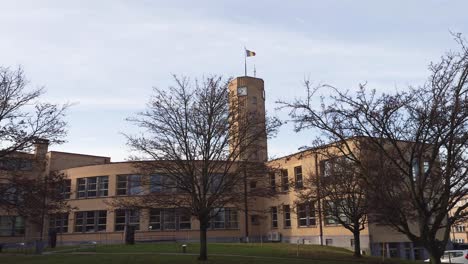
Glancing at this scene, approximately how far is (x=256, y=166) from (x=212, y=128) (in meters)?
3.12

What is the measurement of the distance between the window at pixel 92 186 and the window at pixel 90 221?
2.04 metres

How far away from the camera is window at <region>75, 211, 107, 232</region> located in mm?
56994

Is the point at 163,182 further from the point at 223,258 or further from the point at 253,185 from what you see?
the point at 223,258

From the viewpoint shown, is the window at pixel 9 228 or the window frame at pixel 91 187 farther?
the window at pixel 9 228

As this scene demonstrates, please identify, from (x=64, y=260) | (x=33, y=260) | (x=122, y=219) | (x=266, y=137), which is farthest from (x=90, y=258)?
(x=122, y=219)

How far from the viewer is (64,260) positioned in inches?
1073

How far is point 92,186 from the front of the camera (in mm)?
58562

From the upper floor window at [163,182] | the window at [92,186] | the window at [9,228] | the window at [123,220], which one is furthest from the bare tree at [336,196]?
the window at [9,228]

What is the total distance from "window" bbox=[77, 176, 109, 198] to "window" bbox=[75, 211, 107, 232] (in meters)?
2.04

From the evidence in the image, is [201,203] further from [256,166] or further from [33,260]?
[33,260]

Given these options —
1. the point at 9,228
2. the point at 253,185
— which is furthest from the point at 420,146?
the point at 9,228

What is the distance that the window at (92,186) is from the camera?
57750mm

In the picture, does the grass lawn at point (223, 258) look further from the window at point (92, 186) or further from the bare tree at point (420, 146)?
the window at point (92, 186)

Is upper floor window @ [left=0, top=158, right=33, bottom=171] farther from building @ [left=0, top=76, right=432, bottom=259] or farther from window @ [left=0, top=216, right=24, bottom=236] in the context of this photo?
window @ [left=0, top=216, right=24, bottom=236]
